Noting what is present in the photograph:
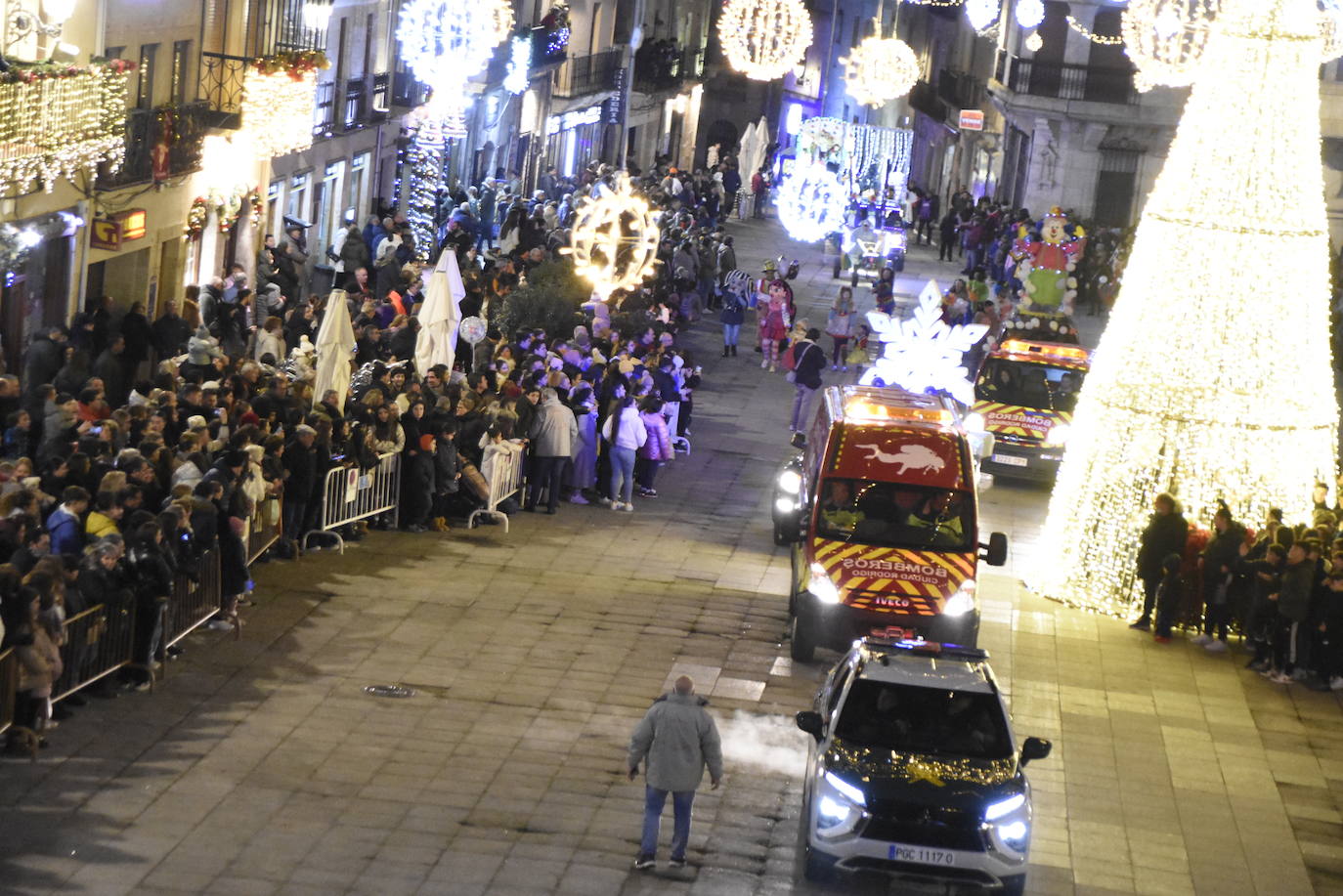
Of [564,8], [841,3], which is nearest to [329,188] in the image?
[564,8]

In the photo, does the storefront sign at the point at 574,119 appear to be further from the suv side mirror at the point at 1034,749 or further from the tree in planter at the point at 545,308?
the suv side mirror at the point at 1034,749

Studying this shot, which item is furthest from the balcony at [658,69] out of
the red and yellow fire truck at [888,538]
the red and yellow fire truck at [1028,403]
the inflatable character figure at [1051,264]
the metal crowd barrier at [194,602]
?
the metal crowd barrier at [194,602]

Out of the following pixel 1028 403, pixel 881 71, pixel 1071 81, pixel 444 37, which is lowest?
pixel 1028 403

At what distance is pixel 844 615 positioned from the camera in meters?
19.7

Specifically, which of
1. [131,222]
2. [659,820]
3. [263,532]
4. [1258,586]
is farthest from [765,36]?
[659,820]

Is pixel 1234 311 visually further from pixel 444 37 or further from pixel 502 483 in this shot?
pixel 444 37

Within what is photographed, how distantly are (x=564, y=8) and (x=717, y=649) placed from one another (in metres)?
38.4

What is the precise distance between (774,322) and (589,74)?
81.9 feet

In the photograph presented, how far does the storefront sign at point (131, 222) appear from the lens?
28156mm

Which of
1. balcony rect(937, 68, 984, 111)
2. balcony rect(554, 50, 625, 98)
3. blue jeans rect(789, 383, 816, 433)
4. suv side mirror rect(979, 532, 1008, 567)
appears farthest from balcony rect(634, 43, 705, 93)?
suv side mirror rect(979, 532, 1008, 567)

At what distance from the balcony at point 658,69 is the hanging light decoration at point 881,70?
15363 mm

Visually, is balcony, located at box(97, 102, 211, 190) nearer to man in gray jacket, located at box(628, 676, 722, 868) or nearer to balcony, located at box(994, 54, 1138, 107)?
man in gray jacket, located at box(628, 676, 722, 868)

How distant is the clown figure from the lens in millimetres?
38537

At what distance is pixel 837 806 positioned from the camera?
13.8 meters
